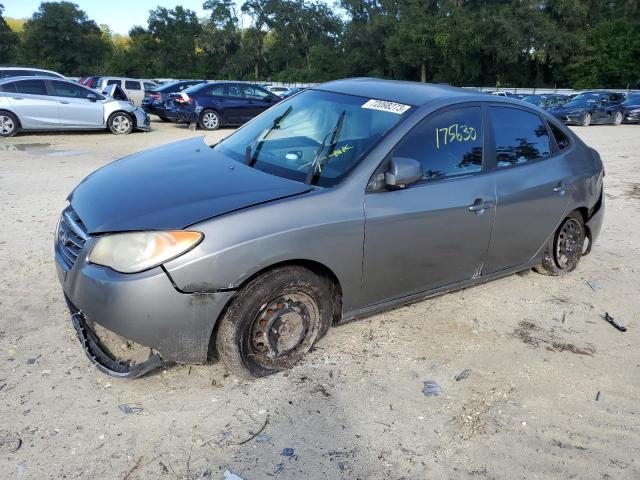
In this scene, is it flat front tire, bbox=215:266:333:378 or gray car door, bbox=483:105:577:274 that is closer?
flat front tire, bbox=215:266:333:378

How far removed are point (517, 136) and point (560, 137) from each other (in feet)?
2.36

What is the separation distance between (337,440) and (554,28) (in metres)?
56.9

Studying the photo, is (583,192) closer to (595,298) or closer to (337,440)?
(595,298)

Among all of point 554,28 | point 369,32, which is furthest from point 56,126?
point 369,32

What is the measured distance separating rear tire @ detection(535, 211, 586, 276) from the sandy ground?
44cm

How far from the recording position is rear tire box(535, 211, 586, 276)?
515cm

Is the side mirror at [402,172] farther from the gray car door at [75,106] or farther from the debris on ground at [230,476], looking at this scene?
the gray car door at [75,106]

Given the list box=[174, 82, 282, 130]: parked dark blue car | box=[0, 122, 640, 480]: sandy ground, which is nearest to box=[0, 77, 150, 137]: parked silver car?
box=[174, 82, 282, 130]: parked dark blue car

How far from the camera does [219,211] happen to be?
3135 mm

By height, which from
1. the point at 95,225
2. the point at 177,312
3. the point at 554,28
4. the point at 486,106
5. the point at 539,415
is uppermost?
the point at 554,28

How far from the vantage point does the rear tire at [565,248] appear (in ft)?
16.9

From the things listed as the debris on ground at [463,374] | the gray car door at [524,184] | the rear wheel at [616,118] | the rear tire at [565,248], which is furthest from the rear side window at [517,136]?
the rear wheel at [616,118]

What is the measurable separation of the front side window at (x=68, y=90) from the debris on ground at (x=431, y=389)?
45.1 feet

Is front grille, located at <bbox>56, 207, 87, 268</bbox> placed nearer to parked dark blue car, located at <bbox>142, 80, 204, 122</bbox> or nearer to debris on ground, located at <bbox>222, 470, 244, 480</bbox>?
debris on ground, located at <bbox>222, 470, 244, 480</bbox>
